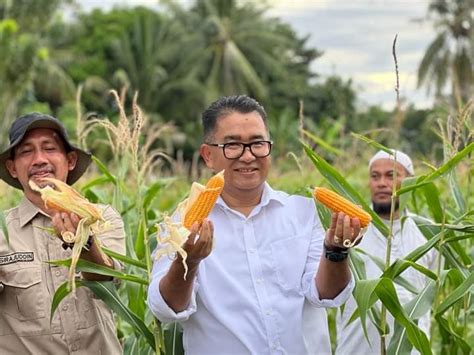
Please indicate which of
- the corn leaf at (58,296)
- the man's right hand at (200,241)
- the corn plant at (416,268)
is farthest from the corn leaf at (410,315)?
the corn leaf at (58,296)

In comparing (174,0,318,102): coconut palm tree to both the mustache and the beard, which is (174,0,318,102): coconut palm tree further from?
the mustache

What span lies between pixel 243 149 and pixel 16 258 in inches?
35.7

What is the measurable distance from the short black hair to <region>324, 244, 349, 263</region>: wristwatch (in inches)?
20.6

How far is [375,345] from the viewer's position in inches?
160

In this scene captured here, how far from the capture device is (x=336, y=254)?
257 cm

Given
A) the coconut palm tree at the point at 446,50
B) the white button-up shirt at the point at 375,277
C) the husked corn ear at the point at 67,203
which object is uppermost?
the coconut palm tree at the point at 446,50

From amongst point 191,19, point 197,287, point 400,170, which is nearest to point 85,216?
point 197,287

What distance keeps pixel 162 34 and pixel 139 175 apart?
35.0 meters

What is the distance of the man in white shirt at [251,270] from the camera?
8.73ft

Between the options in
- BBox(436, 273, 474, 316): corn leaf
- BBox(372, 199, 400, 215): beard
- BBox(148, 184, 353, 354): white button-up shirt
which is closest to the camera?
BBox(148, 184, 353, 354): white button-up shirt

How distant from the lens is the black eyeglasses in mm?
2738

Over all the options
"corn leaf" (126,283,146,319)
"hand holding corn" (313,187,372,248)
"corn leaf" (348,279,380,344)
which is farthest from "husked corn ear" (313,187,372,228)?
"corn leaf" (126,283,146,319)

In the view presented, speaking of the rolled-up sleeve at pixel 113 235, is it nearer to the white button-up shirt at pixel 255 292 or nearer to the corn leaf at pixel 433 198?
the white button-up shirt at pixel 255 292

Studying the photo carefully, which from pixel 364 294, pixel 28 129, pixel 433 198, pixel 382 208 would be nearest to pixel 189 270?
pixel 364 294
